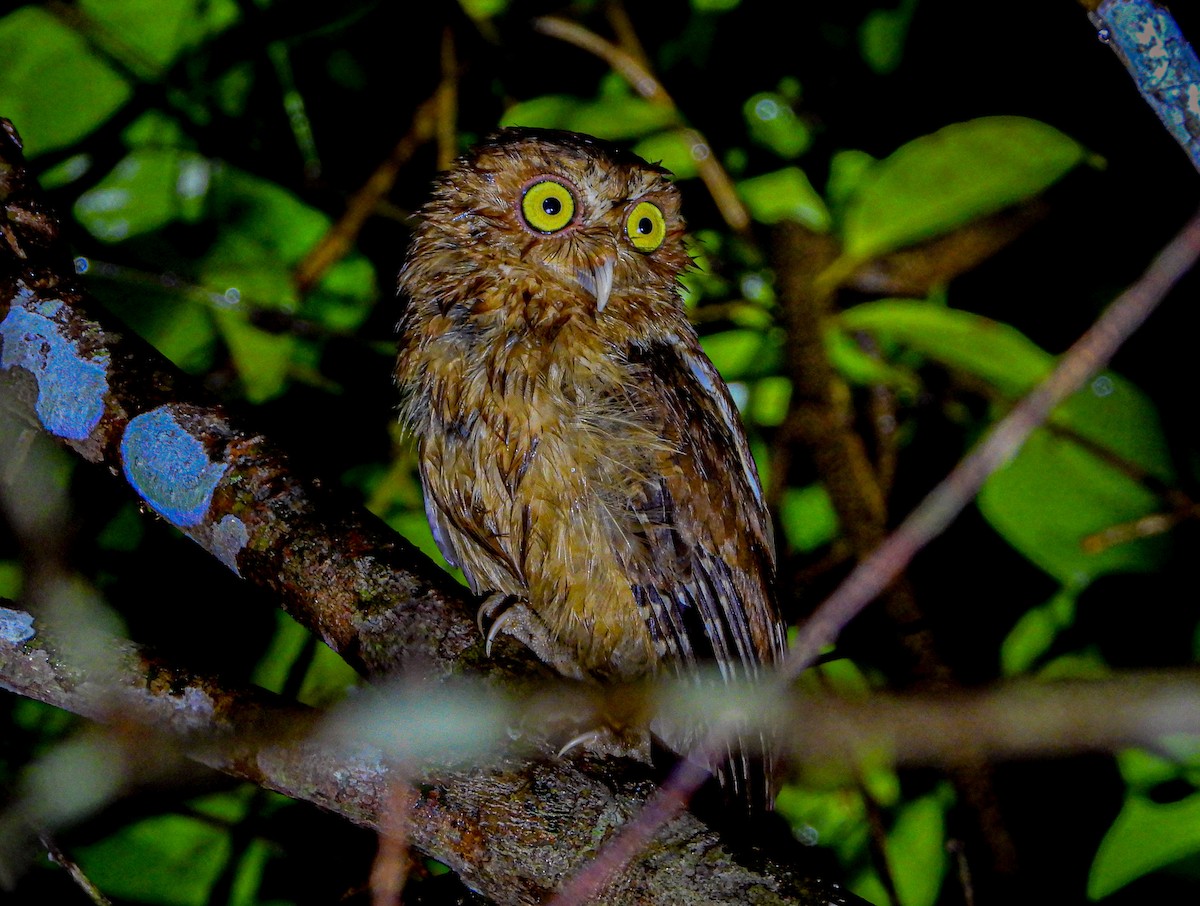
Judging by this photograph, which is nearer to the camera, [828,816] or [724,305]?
[828,816]

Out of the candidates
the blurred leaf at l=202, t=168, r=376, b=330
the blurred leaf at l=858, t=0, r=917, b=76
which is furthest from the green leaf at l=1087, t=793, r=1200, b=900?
the blurred leaf at l=202, t=168, r=376, b=330

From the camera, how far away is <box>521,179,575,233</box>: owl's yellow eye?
7.07 feet

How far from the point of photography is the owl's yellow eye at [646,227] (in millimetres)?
2264

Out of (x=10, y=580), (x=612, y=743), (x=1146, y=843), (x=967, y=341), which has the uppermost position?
(x=967, y=341)

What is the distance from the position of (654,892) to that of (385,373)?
1.86 m

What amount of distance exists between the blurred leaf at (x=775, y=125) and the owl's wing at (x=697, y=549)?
102 centimetres

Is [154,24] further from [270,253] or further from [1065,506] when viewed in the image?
[1065,506]

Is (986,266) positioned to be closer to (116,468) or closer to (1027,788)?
(1027,788)

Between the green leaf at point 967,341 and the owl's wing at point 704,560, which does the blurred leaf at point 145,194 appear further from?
the green leaf at point 967,341

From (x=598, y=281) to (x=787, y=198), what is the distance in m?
0.65

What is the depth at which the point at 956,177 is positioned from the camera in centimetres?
207

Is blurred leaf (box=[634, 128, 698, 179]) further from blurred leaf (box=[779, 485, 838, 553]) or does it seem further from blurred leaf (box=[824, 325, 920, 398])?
blurred leaf (box=[779, 485, 838, 553])

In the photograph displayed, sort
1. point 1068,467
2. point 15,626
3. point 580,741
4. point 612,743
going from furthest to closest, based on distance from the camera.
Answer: point 1068,467 → point 612,743 → point 580,741 → point 15,626

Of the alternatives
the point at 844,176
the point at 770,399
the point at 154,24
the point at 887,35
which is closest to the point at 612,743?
the point at 770,399
